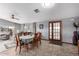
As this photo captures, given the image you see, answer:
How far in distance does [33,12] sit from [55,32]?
2.12 ft

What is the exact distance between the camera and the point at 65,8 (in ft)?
7.06

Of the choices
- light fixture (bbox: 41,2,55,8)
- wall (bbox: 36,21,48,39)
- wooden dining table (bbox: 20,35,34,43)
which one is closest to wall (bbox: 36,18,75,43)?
wall (bbox: 36,21,48,39)

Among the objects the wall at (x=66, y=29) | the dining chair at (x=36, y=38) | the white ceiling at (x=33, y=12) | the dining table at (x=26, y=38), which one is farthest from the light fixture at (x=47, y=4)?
the dining table at (x=26, y=38)

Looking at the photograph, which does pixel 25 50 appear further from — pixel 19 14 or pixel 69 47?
pixel 69 47

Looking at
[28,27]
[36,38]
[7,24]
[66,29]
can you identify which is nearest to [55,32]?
[66,29]

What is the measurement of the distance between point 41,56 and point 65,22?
0.90m

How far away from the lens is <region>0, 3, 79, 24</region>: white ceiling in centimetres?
214

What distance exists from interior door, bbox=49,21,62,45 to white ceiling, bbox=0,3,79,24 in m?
0.13

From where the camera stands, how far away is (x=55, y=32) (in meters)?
2.23

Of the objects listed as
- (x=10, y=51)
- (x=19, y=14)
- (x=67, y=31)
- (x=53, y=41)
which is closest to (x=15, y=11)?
(x=19, y=14)

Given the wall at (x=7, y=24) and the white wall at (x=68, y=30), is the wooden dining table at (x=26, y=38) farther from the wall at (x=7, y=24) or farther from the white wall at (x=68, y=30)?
the white wall at (x=68, y=30)

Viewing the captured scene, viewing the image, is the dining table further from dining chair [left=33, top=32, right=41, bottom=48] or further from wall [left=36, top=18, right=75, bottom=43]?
wall [left=36, top=18, right=75, bottom=43]

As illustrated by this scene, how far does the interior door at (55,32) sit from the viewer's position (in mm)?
2189

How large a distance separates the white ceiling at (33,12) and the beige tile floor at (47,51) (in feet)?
1.87
